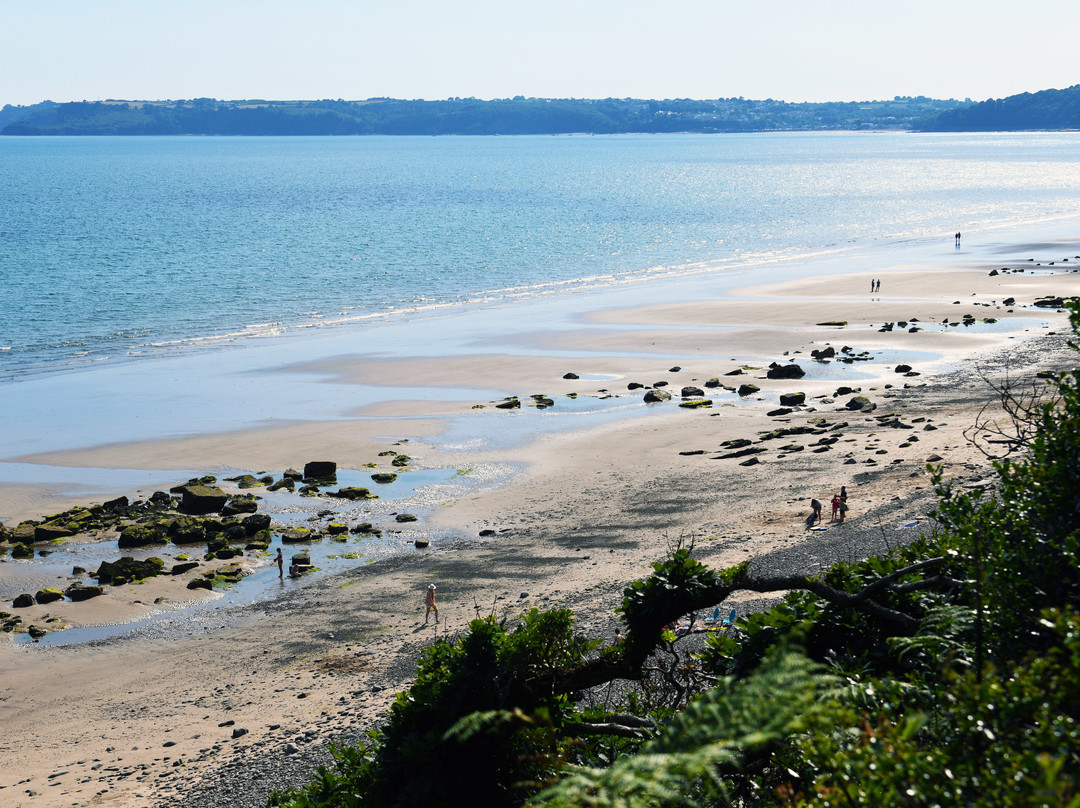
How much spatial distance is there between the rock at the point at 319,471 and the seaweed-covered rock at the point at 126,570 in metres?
7.34

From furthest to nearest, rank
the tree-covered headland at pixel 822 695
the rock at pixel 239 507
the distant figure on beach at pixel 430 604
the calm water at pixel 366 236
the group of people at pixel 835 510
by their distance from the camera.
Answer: the calm water at pixel 366 236 → the rock at pixel 239 507 → the group of people at pixel 835 510 → the distant figure on beach at pixel 430 604 → the tree-covered headland at pixel 822 695

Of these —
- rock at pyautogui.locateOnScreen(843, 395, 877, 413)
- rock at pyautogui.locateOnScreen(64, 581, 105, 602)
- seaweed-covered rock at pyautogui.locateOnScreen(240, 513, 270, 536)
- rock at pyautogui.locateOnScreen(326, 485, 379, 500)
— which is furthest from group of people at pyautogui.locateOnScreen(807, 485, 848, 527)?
rock at pyautogui.locateOnScreen(64, 581, 105, 602)

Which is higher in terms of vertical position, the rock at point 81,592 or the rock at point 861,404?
the rock at point 861,404

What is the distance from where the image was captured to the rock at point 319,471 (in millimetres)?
31984

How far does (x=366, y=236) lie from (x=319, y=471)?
70.4m

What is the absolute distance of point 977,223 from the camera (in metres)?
106

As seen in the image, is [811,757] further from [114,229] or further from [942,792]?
[114,229]

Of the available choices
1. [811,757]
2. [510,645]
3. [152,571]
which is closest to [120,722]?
[152,571]

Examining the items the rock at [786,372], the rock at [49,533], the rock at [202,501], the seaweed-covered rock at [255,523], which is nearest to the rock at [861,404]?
the rock at [786,372]

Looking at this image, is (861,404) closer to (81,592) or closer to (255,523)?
(255,523)

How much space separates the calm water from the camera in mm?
61531

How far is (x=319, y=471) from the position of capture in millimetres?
32125

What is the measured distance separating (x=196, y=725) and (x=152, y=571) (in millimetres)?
8933

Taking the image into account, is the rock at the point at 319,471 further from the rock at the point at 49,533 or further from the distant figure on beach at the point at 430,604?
the distant figure on beach at the point at 430,604
